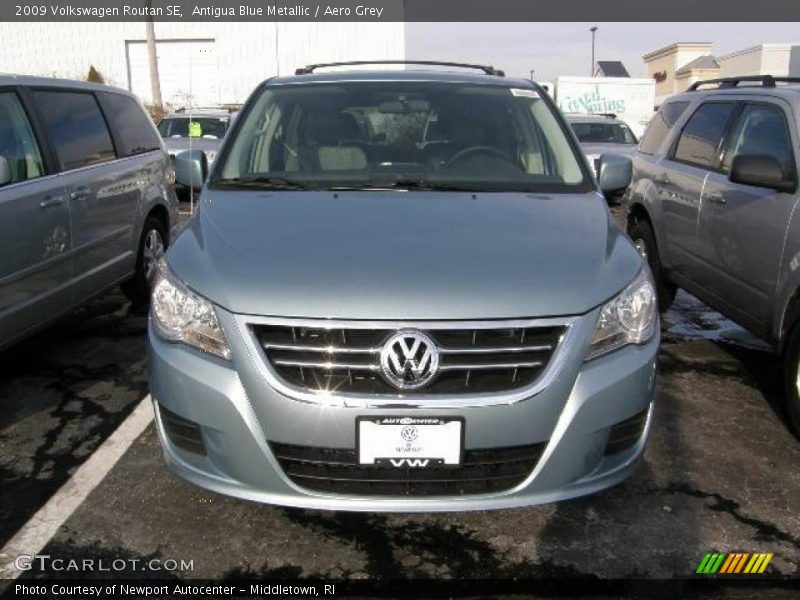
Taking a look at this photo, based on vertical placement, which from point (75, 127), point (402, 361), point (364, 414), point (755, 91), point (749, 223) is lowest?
point (364, 414)

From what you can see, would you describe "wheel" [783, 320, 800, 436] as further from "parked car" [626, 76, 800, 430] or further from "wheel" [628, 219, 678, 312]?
"wheel" [628, 219, 678, 312]

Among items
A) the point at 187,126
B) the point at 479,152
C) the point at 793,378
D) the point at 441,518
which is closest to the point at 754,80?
the point at 793,378

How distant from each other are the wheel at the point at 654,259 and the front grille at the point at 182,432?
4.10m

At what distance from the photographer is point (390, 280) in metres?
2.50

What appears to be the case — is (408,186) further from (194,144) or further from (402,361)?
(194,144)

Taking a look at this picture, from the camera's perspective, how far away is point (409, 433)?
2.39 meters

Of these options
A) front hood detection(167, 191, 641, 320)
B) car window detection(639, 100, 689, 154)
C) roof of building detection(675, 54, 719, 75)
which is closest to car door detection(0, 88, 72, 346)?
front hood detection(167, 191, 641, 320)

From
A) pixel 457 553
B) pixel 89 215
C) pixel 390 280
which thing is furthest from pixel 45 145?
pixel 457 553

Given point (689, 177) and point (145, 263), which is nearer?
point (689, 177)

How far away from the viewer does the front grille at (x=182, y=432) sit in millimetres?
2570

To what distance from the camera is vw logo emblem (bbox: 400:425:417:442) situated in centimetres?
238

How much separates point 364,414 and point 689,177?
3599 mm

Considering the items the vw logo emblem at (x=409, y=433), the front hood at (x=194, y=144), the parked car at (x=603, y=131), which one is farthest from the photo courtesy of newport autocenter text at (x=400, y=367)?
the parked car at (x=603, y=131)

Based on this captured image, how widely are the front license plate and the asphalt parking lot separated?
0.52 meters
